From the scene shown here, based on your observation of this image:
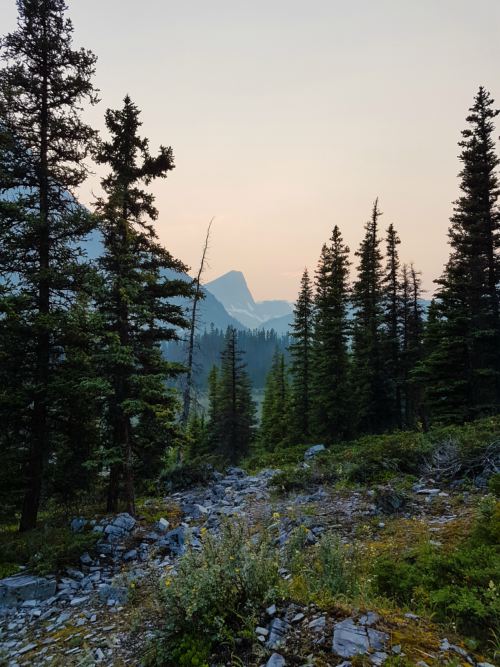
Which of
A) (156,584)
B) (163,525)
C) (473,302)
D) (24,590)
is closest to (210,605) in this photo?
(156,584)

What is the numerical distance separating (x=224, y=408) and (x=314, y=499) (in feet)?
92.4

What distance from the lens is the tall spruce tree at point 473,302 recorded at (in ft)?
65.5

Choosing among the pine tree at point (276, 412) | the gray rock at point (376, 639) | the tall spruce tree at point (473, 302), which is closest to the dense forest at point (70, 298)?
the gray rock at point (376, 639)

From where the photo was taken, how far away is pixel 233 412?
38.1 meters

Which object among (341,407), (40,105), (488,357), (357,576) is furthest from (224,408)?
(357,576)

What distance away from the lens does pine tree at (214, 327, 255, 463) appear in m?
37.5

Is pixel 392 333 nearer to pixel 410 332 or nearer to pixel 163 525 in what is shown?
pixel 410 332

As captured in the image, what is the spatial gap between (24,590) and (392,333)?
91.7 ft

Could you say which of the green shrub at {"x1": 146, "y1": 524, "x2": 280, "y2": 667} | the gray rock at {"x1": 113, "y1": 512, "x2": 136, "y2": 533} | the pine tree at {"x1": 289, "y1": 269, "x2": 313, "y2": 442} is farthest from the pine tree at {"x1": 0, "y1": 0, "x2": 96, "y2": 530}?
the pine tree at {"x1": 289, "y1": 269, "x2": 313, "y2": 442}

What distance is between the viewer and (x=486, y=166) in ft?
70.4

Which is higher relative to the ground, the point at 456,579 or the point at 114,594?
the point at 456,579

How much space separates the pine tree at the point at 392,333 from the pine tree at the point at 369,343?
45 cm

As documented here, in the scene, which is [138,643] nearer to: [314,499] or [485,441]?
[314,499]

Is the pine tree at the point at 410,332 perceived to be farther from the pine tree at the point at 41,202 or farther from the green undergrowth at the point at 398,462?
the pine tree at the point at 41,202
